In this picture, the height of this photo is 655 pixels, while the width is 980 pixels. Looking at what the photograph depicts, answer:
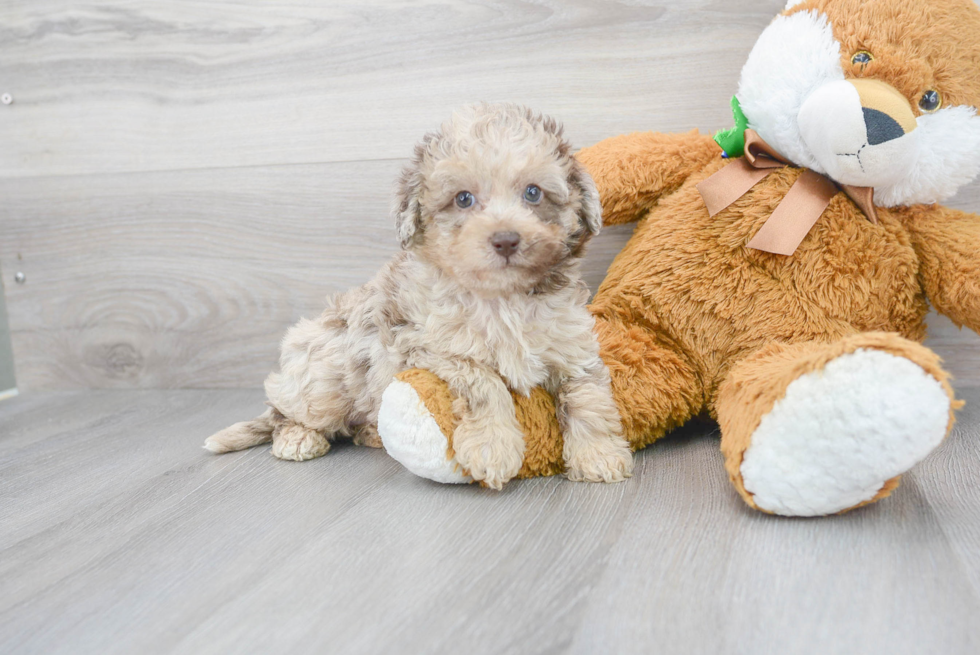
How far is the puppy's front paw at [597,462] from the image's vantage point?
59.7 inches

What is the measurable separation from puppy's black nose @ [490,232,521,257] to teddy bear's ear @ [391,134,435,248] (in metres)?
0.22

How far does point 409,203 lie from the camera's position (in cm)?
151

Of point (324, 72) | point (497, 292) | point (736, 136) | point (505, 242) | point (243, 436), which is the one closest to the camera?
point (505, 242)

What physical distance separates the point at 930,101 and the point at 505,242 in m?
0.95

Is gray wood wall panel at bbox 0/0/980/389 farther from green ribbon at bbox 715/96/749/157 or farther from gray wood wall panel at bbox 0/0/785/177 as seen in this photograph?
green ribbon at bbox 715/96/749/157

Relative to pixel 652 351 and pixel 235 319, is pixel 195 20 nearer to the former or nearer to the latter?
pixel 235 319

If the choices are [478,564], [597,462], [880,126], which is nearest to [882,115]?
[880,126]

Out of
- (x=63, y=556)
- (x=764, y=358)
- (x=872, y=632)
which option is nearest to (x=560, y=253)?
(x=764, y=358)

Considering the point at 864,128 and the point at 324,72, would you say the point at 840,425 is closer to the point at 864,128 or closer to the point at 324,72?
the point at 864,128

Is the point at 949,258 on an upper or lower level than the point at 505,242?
lower

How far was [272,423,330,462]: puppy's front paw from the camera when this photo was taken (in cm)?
182

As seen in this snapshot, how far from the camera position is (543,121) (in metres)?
1.52

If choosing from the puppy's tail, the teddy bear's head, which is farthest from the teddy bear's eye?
the puppy's tail

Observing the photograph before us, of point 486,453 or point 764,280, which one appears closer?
point 486,453
